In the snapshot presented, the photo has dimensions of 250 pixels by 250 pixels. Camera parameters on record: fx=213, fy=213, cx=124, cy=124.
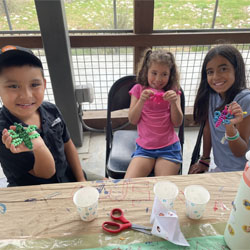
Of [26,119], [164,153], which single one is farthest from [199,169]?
[26,119]

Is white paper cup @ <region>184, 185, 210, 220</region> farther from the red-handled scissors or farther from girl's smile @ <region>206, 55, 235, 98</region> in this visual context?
girl's smile @ <region>206, 55, 235, 98</region>

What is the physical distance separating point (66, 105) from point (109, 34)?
79 cm

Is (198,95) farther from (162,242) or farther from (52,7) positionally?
(52,7)

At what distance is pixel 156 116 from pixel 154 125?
0.07 metres

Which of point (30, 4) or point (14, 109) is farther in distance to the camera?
point (30, 4)

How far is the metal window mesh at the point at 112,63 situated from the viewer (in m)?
2.13

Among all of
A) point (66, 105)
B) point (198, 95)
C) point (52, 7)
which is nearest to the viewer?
point (198, 95)

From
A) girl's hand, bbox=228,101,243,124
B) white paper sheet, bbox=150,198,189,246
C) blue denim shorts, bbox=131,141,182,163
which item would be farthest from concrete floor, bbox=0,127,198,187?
white paper sheet, bbox=150,198,189,246

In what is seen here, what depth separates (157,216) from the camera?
66 centimetres

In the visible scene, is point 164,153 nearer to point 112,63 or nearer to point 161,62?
point 161,62

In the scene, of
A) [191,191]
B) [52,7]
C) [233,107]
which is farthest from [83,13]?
[191,191]

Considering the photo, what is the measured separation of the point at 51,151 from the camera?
109 centimetres

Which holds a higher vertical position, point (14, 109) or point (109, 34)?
point (109, 34)

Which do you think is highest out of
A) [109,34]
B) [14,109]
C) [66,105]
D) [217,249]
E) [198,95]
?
[109,34]
